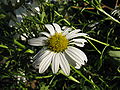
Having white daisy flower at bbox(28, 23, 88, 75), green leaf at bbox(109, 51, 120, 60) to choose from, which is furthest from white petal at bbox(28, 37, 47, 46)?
green leaf at bbox(109, 51, 120, 60)

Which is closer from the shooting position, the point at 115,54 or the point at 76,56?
the point at 76,56

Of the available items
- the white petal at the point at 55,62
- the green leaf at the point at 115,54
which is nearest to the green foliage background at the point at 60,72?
the green leaf at the point at 115,54

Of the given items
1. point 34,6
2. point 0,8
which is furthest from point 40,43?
point 0,8

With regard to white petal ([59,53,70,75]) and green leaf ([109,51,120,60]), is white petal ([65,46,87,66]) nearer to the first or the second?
white petal ([59,53,70,75])

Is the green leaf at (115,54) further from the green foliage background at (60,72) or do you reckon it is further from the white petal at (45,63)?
the white petal at (45,63)

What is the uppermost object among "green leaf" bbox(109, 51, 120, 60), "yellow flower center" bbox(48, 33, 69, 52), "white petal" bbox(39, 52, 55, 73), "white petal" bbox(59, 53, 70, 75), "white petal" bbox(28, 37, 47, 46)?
"white petal" bbox(28, 37, 47, 46)

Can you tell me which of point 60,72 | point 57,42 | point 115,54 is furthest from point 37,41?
point 115,54

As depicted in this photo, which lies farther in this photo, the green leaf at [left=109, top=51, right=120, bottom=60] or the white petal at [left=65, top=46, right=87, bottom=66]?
the green leaf at [left=109, top=51, right=120, bottom=60]

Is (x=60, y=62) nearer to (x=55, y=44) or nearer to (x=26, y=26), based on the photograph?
(x=55, y=44)

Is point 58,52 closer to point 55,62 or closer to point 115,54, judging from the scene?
point 55,62
